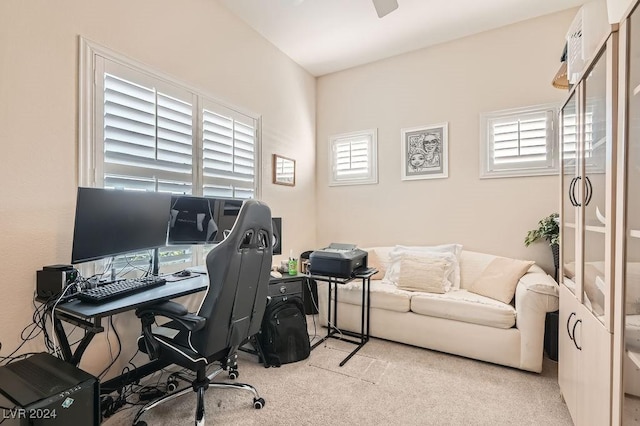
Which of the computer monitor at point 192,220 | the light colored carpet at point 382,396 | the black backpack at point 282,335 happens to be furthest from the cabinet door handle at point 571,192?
the computer monitor at point 192,220

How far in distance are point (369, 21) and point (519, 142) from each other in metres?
1.97

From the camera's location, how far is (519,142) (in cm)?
316

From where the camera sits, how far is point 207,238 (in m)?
2.53

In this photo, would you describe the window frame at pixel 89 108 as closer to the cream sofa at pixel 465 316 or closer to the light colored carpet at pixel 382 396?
the light colored carpet at pixel 382 396

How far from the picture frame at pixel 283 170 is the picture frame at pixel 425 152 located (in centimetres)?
137

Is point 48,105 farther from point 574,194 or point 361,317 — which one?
point 574,194

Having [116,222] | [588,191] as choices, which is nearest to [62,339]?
[116,222]

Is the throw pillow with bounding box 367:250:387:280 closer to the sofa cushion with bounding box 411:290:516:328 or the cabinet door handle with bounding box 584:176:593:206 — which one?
the sofa cushion with bounding box 411:290:516:328

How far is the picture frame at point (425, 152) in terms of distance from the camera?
3545 millimetres

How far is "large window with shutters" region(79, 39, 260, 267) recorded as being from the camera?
1.98m

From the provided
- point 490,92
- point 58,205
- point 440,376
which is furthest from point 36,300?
point 490,92

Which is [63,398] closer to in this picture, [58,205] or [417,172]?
[58,205]

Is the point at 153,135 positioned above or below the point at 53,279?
above

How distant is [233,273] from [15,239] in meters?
1.19
